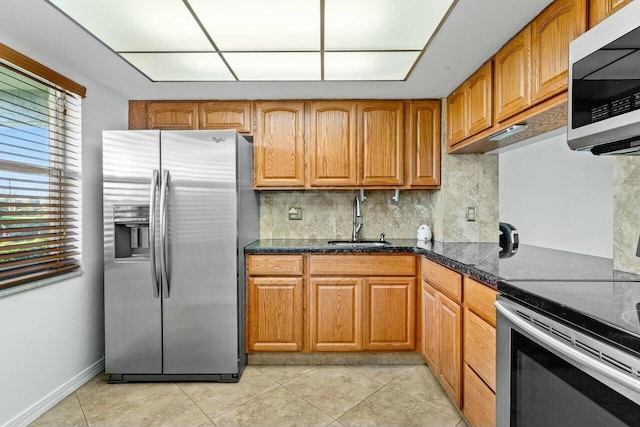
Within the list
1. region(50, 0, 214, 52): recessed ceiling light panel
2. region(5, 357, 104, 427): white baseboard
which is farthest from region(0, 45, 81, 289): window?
region(5, 357, 104, 427): white baseboard

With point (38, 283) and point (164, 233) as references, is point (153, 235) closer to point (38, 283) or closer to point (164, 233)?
point (164, 233)

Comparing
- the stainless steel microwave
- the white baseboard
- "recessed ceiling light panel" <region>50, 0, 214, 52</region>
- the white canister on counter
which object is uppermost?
"recessed ceiling light panel" <region>50, 0, 214, 52</region>

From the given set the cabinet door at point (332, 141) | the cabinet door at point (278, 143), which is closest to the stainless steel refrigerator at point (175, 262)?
the cabinet door at point (278, 143)

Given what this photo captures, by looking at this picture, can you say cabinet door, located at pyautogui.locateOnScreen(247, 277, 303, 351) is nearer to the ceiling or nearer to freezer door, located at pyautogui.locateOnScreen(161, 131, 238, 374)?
freezer door, located at pyautogui.locateOnScreen(161, 131, 238, 374)

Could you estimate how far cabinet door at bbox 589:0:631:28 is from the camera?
50.3 inches

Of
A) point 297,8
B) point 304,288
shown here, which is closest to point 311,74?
point 297,8

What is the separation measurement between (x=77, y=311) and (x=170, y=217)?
2.86 feet

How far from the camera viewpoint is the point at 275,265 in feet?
9.13

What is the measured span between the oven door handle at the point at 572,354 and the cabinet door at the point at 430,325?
3.77ft

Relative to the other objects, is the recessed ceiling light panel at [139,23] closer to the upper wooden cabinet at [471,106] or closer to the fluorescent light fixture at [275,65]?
the fluorescent light fixture at [275,65]

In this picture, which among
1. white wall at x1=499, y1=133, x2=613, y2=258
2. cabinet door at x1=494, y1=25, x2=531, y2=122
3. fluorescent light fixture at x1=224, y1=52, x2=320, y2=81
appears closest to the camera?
cabinet door at x1=494, y1=25, x2=531, y2=122

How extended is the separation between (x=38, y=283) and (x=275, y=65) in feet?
6.31

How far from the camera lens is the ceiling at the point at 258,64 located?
5.70 ft

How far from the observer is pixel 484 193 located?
3072mm
